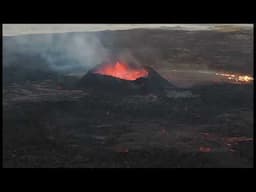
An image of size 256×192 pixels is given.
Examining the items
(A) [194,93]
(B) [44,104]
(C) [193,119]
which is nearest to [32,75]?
(B) [44,104]

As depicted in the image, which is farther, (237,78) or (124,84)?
(237,78)

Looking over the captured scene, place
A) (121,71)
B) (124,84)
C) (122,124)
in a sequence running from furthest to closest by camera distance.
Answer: (121,71)
(124,84)
(122,124)

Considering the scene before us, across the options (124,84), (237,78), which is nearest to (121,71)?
(124,84)

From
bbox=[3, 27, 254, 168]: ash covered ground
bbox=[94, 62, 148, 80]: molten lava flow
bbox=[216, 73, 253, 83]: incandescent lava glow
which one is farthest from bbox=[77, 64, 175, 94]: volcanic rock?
→ bbox=[216, 73, 253, 83]: incandescent lava glow

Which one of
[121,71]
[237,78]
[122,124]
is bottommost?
[237,78]

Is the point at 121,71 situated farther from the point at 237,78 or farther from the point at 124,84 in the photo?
the point at 237,78

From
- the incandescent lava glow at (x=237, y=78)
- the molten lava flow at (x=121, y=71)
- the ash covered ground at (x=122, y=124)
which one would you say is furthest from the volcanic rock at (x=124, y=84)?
the incandescent lava glow at (x=237, y=78)
